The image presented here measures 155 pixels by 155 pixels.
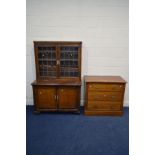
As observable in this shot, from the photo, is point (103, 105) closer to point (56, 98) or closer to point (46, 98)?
point (56, 98)

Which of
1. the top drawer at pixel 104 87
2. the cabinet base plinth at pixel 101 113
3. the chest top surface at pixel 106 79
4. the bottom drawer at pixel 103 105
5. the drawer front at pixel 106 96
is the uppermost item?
the chest top surface at pixel 106 79

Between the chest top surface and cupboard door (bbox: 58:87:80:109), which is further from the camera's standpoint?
cupboard door (bbox: 58:87:80:109)

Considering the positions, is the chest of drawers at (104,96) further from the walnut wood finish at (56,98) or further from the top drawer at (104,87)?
the walnut wood finish at (56,98)

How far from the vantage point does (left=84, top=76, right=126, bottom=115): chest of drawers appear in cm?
455

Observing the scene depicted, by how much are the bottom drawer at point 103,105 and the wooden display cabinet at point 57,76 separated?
0.94 feet

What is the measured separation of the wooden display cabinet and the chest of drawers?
24 centimetres

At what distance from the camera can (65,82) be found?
4.80m

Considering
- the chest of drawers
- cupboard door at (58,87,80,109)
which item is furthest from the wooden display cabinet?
the chest of drawers

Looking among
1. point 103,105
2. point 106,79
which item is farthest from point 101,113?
point 106,79

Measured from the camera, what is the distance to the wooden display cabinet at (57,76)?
4672 mm

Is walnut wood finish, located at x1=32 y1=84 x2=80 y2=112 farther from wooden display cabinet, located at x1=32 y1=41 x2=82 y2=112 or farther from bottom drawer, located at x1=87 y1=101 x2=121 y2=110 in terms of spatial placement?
bottom drawer, located at x1=87 y1=101 x2=121 y2=110

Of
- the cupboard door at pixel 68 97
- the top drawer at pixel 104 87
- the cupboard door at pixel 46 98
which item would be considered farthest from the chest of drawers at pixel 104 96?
the cupboard door at pixel 46 98
